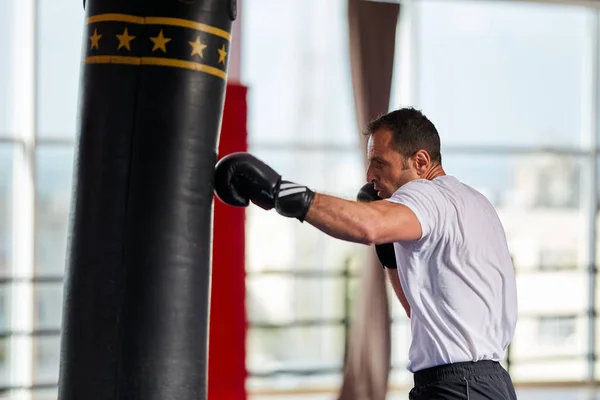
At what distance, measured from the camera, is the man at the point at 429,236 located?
195 cm

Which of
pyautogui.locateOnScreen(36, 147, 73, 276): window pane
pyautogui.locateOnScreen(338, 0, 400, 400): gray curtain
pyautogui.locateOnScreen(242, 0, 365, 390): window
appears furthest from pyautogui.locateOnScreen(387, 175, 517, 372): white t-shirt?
pyautogui.locateOnScreen(36, 147, 73, 276): window pane

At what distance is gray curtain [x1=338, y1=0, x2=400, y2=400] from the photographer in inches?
206

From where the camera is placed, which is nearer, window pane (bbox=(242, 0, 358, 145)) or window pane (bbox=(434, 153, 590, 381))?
window pane (bbox=(242, 0, 358, 145))

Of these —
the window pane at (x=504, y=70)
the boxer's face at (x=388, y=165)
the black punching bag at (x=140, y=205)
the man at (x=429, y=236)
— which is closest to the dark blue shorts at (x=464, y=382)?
the man at (x=429, y=236)

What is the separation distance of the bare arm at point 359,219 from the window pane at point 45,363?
385 cm

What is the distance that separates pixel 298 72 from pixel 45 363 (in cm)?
264

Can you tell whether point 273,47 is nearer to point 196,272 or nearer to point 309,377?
point 309,377

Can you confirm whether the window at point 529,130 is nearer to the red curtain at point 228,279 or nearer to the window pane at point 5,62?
the red curtain at point 228,279

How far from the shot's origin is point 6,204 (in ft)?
18.4

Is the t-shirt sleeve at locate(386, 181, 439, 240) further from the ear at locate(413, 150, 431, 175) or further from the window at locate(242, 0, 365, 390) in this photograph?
the window at locate(242, 0, 365, 390)

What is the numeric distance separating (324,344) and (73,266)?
4457 mm

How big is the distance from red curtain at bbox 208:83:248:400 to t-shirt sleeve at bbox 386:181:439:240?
2.26 metres

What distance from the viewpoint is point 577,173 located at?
680cm

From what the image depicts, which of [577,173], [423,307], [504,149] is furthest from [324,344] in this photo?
[423,307]
